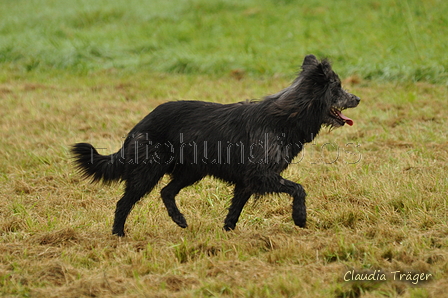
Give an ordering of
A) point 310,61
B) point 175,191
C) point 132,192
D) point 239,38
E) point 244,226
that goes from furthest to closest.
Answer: point 239,38, point 175,191, point 244,226, point 132,192, point 310,61

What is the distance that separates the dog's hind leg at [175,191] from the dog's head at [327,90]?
133cm

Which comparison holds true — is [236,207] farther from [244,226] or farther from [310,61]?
[310,61]

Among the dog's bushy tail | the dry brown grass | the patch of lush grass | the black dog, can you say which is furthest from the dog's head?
the patch of lush grass

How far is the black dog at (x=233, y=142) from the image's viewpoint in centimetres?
446

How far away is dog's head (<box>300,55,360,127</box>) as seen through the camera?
176 inches

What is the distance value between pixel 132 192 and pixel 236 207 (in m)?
0.94

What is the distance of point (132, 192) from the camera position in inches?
187

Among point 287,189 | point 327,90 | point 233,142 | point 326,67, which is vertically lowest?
point 287,189

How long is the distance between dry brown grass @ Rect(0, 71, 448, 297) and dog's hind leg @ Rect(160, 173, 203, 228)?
15 centimetres

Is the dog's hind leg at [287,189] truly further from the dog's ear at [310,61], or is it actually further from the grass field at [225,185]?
the dog's ear at [310,61]

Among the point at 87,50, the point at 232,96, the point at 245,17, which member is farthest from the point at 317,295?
the point at 245,17

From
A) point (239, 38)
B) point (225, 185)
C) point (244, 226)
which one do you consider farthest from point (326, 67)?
point (239, 38)

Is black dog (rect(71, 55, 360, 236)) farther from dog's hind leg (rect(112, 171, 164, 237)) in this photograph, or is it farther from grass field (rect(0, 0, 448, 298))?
grass field (rect(0, 0, 448, 298))

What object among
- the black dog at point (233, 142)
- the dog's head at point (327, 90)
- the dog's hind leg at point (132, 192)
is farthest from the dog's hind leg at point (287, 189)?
the dog's hind leg at point (132, 192)
